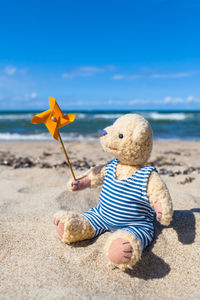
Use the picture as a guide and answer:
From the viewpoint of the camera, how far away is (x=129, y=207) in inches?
87.9

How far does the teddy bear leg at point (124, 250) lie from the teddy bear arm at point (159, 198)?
0.27 meters

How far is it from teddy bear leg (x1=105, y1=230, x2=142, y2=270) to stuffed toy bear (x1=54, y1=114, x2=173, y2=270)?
0.14 m

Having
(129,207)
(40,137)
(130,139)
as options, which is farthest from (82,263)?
(40,137)

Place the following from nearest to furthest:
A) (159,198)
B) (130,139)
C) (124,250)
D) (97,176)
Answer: (124,250) → (159,198) → (130,139) → (97,176)

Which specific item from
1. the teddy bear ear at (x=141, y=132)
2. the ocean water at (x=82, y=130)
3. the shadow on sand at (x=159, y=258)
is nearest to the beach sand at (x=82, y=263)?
the shadow on sand at (x=159, y=258)

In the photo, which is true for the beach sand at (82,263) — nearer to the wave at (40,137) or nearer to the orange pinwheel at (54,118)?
the orange pinwheel at (54,118)

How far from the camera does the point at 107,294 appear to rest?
5.99 ft

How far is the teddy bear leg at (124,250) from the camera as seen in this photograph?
6.21 ft

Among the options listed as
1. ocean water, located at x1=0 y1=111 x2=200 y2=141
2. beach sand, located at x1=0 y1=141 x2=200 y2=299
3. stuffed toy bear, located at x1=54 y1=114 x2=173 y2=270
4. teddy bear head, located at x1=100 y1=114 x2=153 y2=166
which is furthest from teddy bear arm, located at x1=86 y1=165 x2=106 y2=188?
ocean water, located at x1=0 y1=111 x2=200 y2=141

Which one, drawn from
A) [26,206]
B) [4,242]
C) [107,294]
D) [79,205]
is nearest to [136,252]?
[107,294]

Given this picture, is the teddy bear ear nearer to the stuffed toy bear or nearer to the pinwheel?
the stuffed toy bear

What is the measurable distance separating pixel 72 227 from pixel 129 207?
0.48 metres

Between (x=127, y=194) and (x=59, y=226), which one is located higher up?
(x=127, y=194)

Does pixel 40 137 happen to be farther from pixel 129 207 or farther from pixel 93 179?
pixel 129 207
